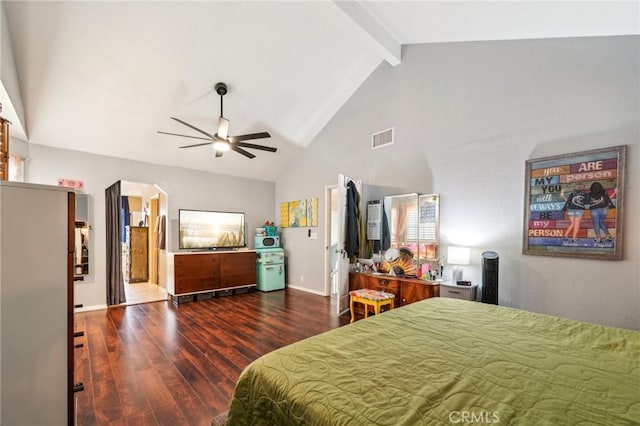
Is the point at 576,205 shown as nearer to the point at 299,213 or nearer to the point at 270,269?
the point at 299,213

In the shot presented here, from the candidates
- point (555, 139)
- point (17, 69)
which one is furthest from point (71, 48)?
point (555, 139)

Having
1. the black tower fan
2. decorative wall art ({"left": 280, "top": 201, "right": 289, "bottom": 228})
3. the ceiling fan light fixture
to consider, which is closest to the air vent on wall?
the black tower fan

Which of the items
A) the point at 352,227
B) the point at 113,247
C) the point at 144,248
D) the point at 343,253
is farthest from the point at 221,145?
the point at 144,248

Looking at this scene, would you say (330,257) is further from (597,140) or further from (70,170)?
(70,170)

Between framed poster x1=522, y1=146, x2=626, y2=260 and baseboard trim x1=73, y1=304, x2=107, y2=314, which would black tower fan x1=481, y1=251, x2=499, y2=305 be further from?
baseboard trim x1=73, y1=304, x2=107, y2=314

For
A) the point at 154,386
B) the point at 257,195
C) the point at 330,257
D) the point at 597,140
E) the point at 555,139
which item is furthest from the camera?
the point at 257,195

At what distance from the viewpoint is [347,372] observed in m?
1.09

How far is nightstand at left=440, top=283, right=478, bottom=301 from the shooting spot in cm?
295

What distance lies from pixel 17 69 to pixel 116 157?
6.26 feet

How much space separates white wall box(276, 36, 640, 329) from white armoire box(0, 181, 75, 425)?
3613 millimetres

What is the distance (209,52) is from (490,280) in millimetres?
4128

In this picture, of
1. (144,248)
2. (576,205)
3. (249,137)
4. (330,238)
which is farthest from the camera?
(144,248)

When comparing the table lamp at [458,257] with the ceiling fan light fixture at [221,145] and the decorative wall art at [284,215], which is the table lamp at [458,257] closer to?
the ceiling fan light fixture at [221,145]

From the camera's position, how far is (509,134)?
297 centimetres
